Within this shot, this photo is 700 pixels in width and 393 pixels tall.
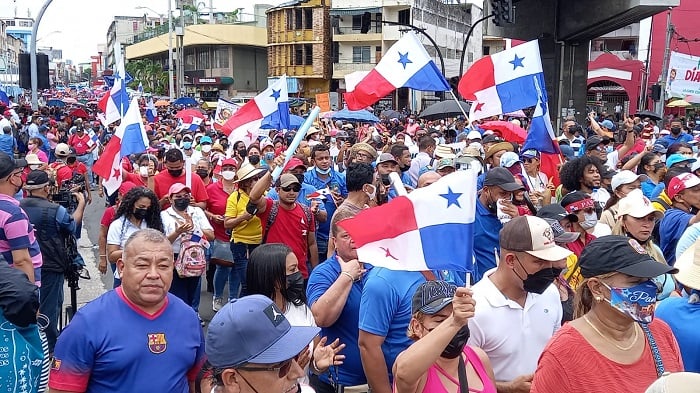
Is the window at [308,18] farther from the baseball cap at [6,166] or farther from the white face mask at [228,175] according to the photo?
the baseball cap at [6,166]

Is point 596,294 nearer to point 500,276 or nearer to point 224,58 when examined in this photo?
point 500,276

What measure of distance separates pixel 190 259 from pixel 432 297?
3707 millimetres

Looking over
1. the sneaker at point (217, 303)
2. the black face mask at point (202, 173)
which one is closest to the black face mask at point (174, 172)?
the black face mask at point (202, 173)

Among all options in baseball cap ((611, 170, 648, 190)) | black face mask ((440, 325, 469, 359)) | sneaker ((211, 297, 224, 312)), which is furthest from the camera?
sneaker ((211, 297, 224, 312))

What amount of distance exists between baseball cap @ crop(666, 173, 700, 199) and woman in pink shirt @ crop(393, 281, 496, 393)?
133 inches

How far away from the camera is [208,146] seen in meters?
14.0

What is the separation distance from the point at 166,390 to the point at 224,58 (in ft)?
215

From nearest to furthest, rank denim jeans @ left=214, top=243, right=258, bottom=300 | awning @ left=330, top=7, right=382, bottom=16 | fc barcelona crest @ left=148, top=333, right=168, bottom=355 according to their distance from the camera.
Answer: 1. fc barcelona crest @ left=148, top=333, right=168, bottom=355
2. denim jeans @ left=214, top=243, right=258, bottom=300
3. awning @ left=330, top=7, right=382, bottom=16

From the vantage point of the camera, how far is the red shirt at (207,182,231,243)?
8.23 m

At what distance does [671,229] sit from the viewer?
18.7 feet

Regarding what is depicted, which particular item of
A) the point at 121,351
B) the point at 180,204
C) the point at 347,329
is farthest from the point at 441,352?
the point at 180,204

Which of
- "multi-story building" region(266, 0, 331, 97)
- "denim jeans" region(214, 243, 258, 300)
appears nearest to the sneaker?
"denim jeans" region(214, 243, 258, 300)

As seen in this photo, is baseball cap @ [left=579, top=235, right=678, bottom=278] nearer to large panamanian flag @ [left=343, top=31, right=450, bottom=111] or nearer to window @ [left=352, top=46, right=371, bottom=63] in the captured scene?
large panamanian flag @ [left=343, top=31, right=450, bottom=111]

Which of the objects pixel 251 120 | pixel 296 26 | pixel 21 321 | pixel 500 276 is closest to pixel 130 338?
pixel 21 321
